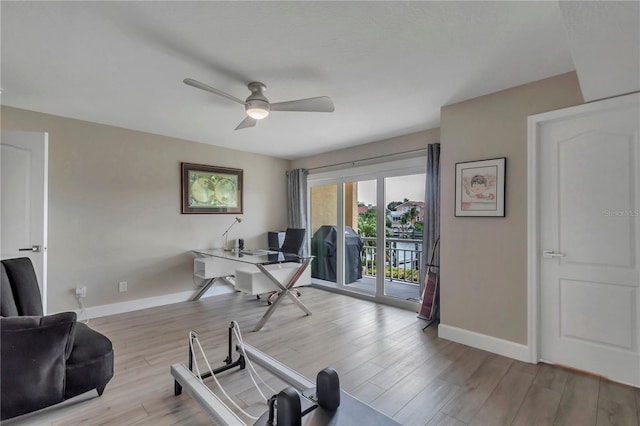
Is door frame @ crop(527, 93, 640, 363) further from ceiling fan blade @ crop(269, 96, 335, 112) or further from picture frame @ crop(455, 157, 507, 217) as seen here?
ceiling fan blade @ crop(269, 96, 335, 112)

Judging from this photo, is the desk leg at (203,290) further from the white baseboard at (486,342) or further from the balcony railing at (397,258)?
the white baseboard at (486,342)

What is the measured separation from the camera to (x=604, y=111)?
219cm

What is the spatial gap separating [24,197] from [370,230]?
416 centimetres

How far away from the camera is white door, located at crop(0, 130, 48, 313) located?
8.54ft

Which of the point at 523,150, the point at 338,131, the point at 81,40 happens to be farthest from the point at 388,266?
the point at 81,40

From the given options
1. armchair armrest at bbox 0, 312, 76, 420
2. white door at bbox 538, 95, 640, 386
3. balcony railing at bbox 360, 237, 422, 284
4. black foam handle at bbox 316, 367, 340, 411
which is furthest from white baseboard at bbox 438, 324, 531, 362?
armchair armrest at bbox 0, 312, 76, 420

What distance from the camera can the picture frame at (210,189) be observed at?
14.3 feet

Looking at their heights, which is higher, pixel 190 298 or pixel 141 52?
pixel 141 52

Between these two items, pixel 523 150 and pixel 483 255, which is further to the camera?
pixel 483 255

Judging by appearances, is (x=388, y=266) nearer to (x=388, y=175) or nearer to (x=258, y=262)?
(x=388, y=175)

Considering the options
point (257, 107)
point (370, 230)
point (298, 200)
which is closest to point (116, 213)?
point (257, 107)

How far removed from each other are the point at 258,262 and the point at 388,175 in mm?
2341

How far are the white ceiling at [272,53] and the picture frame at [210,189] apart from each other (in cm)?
125

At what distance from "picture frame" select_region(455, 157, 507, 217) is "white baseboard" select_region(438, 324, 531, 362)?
3.79 ft
